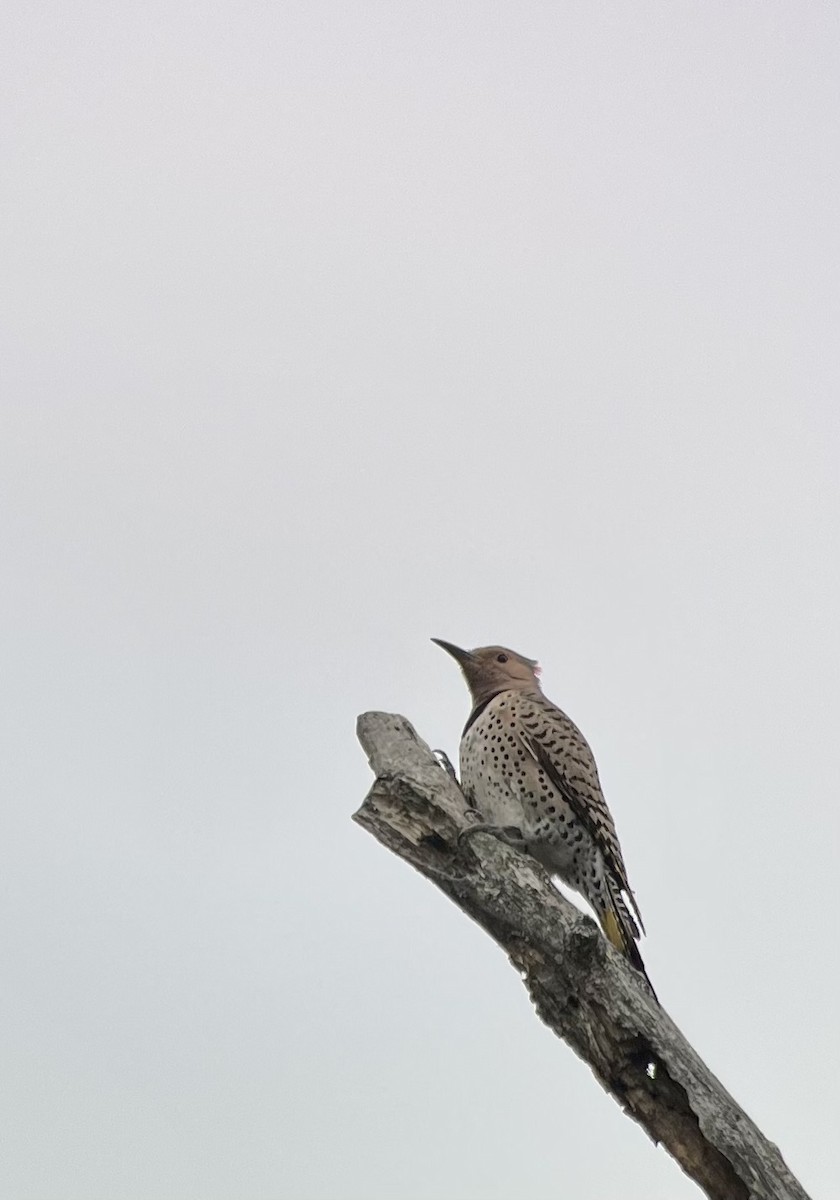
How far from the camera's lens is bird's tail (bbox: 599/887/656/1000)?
22.3 ft

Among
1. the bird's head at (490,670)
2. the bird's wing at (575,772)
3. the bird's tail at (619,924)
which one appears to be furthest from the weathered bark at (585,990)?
the bird's head at (490,670)

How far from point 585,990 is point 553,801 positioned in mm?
2145

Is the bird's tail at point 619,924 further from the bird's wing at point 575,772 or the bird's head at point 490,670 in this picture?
the bird's head at point 490,670

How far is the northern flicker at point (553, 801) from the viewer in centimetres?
687

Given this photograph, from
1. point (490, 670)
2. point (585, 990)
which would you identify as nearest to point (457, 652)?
point (490, 670)

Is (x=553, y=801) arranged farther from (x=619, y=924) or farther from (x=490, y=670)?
(x=490, y=670)

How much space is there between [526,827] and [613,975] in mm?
2088

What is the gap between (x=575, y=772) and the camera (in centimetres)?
718

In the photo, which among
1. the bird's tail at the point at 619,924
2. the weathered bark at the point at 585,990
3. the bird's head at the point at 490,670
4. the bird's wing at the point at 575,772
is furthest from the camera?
the bird's head at the point at 490,670

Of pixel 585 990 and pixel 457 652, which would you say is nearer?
pixel 585 990

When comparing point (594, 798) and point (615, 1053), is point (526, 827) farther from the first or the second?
point (615, 1053)

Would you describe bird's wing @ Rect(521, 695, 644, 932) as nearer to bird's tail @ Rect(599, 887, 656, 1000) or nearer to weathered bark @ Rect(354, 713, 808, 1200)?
bird's tail @ Rect(599, 887, 656, 1000)

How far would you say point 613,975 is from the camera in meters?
4.88

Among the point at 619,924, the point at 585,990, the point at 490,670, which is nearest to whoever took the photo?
the point at 585,990
